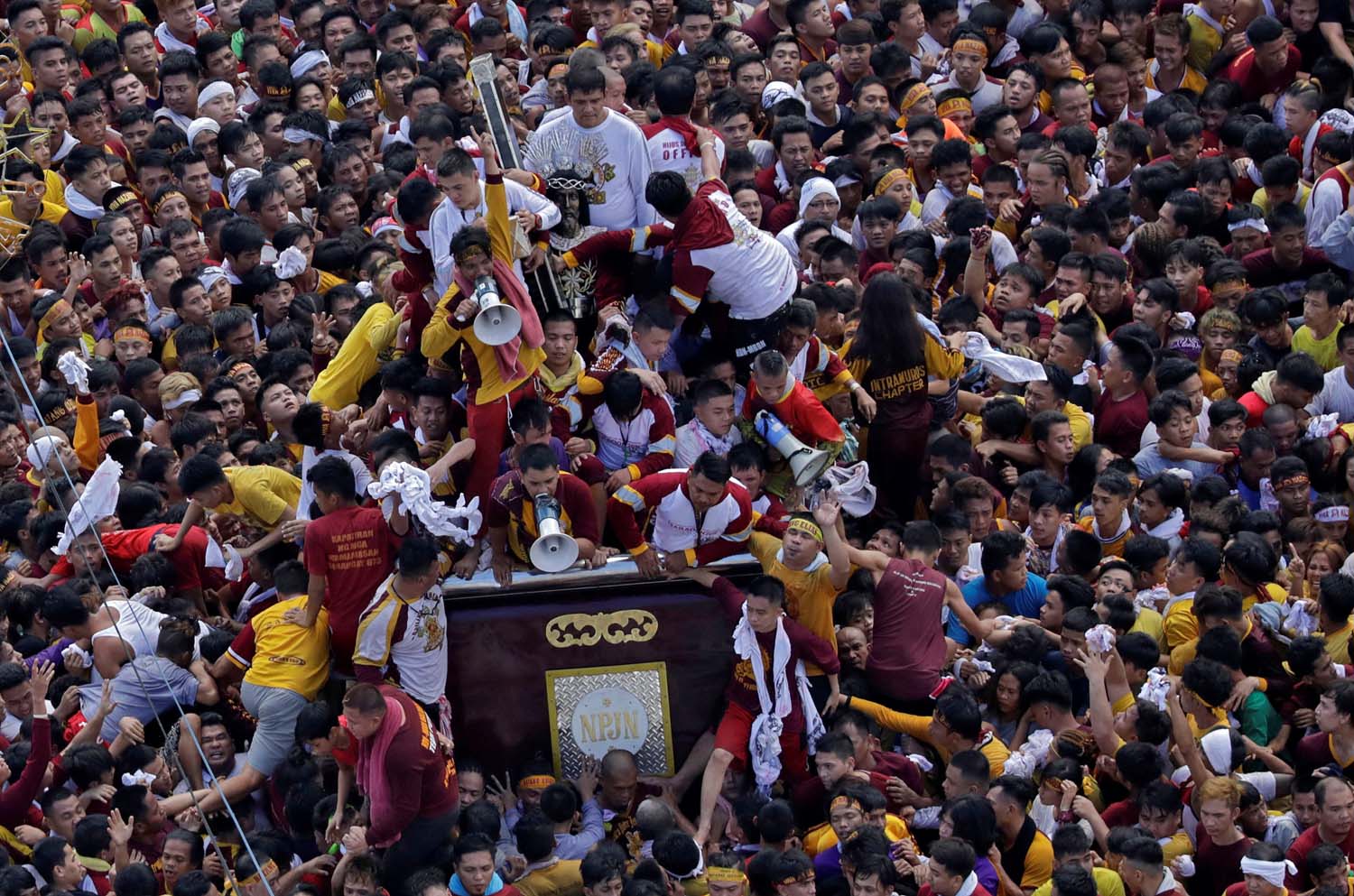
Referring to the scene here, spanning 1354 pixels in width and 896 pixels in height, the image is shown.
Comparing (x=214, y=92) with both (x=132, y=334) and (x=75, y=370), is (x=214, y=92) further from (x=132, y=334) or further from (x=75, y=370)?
(x=75, y=370)

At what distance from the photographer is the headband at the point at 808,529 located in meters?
10.3

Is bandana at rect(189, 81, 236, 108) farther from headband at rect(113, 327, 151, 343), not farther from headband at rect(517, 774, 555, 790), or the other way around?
headband at rect(517, 774, 555, 790)

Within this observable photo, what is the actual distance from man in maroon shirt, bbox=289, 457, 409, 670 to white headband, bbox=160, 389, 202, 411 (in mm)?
1727

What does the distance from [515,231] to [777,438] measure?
4.60 feet

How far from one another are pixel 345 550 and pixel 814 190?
3499mm

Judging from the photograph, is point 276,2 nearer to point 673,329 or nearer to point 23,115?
point 23,115

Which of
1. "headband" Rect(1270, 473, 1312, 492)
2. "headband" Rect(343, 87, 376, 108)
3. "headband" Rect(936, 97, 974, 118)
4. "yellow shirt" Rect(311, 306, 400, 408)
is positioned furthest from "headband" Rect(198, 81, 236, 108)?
"headband" Rect(1270, 473, 1312, 492)

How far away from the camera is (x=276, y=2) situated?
15.4 meters

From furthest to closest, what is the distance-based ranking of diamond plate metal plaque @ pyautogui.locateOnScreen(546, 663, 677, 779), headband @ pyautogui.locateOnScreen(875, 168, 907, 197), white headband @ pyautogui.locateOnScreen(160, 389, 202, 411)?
1. headband @ pyautogui.locateOnScreen(875, 168, 907, 197)
2. white headband @ pyautogui.locateOnScreen(160, 389, 202, 411)
3. diamond plate metal plaque @ pyautogui.locateOnScreen(546, 663, 677, 779)

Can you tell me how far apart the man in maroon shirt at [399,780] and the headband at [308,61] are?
5.58 metres

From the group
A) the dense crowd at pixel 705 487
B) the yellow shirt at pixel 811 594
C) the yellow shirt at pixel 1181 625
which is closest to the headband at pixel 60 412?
the dense crowd at pixel 705 487

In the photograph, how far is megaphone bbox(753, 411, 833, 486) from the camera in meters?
10.8

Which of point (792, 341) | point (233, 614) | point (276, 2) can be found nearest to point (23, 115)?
point (276, 2)

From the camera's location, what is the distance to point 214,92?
14141 millimetres
